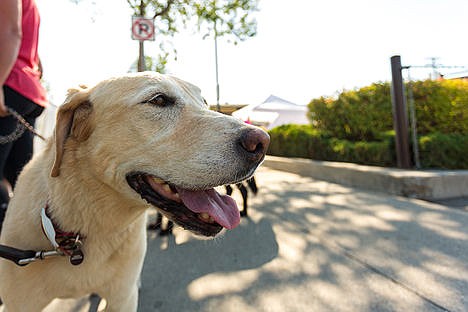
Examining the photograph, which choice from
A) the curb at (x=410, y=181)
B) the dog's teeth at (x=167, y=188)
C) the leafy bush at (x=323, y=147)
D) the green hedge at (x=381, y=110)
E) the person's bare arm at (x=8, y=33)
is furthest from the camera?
the leafy bush at (x=323, y=147)

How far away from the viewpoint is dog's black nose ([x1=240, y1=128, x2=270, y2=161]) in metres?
1.20

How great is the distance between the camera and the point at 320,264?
7.93ft

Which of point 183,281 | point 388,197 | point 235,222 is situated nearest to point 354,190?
point 388,197

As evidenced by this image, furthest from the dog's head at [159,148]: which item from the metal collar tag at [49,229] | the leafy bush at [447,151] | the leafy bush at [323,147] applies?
the leafy bush at [323,147]

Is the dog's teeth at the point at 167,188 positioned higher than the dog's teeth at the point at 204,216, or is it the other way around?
the dog's teeth at the point at 167,188

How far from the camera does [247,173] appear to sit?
123 centimetres

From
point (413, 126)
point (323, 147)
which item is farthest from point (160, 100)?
point (323, 147)

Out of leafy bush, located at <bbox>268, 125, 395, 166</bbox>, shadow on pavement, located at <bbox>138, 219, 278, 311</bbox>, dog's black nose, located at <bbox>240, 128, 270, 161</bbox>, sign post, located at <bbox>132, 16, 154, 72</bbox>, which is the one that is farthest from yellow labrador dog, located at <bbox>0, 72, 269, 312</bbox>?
leafy bush, located at <bbox>268, 125, 395, 166</bbox>

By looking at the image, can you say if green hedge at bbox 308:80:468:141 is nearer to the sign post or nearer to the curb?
the curb

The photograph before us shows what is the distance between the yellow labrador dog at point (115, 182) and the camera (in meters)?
1.25

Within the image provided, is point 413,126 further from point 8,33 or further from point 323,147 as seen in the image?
point 8,33

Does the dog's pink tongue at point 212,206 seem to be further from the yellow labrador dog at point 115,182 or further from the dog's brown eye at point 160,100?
the dog's brown eye at point 160,100

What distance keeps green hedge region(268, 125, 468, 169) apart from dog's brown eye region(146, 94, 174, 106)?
5507 millimetres

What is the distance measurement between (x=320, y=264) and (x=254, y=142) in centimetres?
169
